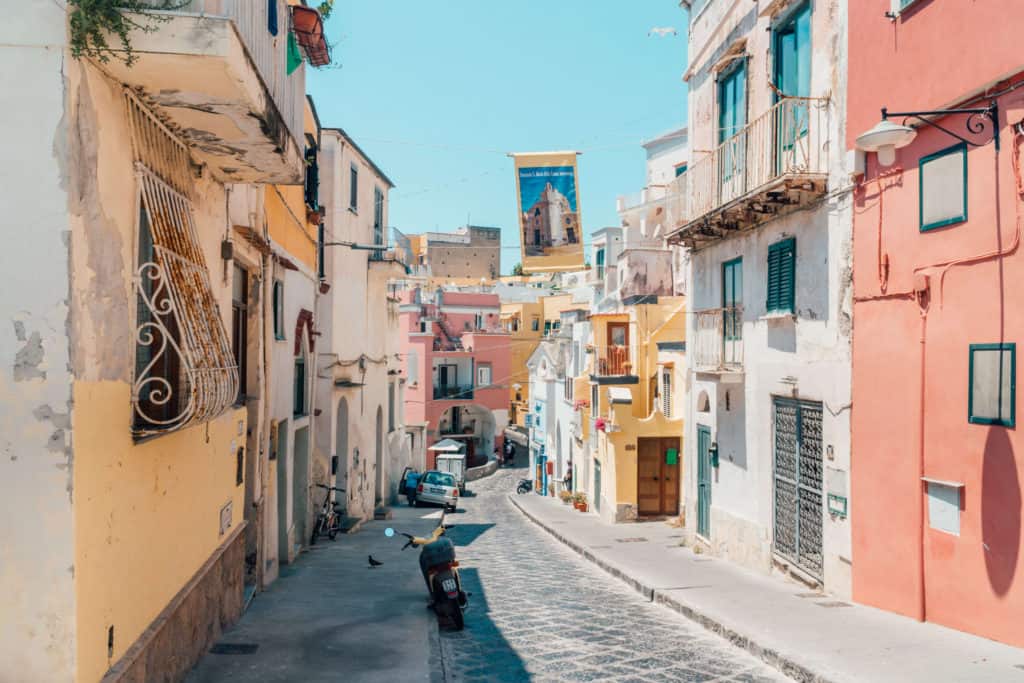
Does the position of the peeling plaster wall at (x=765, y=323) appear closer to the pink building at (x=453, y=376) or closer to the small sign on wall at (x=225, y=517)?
the small sign on wall at (x=225, y=517)

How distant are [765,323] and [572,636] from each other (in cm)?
601

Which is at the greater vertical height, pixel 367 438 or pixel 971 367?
pixel 971 367

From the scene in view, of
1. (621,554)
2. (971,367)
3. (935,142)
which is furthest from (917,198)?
(621,554)

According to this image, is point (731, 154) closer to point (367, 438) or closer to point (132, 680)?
point (132, 680)

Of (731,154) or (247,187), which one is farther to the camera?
(731,154)

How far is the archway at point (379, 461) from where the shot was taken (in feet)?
89.5

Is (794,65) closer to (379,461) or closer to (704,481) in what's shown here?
(704,481)

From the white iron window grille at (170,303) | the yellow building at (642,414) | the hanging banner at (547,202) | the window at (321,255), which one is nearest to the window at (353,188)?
the window at (321,255)

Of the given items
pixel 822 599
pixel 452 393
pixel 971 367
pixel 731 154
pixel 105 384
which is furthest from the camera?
pixel 452 393

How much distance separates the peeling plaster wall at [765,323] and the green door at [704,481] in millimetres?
246

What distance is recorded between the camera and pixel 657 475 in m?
24.9

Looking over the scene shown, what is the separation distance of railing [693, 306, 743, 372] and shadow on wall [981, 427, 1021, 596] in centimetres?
619

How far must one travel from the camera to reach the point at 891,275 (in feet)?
32.0

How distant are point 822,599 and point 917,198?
5.03 metres
